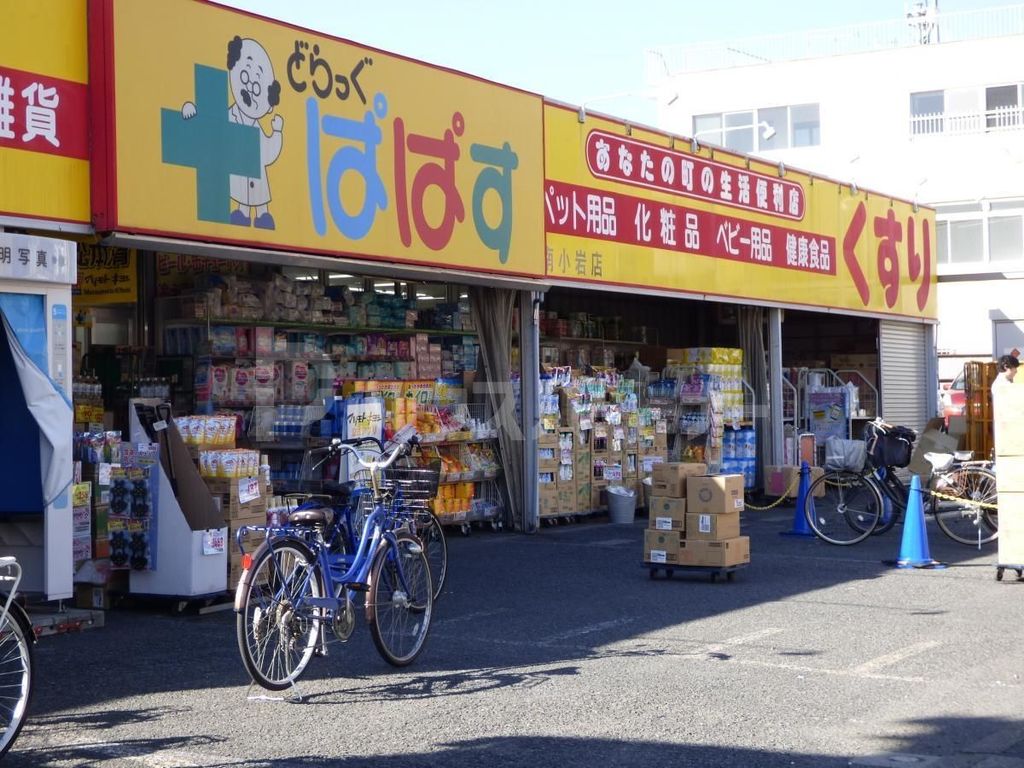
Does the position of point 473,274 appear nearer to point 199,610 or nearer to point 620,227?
point 620,227

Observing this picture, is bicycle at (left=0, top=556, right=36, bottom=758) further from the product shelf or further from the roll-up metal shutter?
the roll-up metal shutter

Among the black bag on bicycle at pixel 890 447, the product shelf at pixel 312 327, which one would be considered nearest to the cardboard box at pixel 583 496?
the product shelf at pixel 312 327

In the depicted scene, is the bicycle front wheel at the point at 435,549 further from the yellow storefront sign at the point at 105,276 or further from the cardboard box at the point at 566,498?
the cardboard box at the point at 566,498

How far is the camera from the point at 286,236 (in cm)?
1162

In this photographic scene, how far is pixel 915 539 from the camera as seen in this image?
1216cm

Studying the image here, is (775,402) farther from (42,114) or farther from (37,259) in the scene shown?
(37,259)

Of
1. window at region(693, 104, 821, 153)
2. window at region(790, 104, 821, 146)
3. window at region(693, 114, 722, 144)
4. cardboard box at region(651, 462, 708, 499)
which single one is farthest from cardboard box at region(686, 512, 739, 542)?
window at region(693, 114, 722, 144)

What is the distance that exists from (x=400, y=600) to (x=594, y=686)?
4.24 feet

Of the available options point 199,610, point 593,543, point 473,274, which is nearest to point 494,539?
point 593,543

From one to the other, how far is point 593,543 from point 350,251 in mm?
4341

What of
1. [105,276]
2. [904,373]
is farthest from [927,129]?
[105,276]

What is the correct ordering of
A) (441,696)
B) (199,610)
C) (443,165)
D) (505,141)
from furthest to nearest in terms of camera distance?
1. (505,141)
2. (443,165)
3. (199,610)
4. (441,696)

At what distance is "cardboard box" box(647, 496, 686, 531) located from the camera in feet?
37.3

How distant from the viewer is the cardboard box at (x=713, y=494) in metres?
11.1
